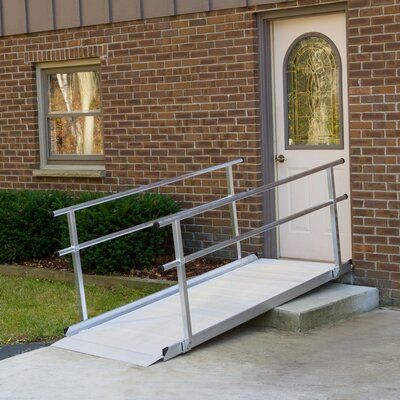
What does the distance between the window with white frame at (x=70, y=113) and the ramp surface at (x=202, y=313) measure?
3.06 m

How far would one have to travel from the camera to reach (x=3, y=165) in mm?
11727

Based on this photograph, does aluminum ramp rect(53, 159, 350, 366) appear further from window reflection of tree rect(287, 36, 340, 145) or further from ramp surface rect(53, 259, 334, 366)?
window reflection of tree rect(287, 36, 340, 145)

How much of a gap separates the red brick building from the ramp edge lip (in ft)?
1.50

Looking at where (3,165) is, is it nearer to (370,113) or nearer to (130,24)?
(130,24)

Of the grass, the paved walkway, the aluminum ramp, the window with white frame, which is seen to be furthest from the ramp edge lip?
the window with white frame

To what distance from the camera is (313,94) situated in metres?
9.08

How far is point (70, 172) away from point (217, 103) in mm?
2294

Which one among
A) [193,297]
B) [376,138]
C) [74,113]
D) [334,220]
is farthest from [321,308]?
[74,113]

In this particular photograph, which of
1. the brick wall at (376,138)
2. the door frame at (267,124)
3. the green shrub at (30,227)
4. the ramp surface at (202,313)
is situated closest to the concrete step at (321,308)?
the ramp surface at (202,313)

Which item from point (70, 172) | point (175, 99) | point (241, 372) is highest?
point (175, 99)

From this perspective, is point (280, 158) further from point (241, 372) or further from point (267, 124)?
point (241, 372)

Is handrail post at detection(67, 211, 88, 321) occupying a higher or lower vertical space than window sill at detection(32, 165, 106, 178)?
lower

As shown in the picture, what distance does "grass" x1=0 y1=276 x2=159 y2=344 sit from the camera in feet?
25.7

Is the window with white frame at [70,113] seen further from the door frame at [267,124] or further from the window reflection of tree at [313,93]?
the window reflection of tree at [313,93]
